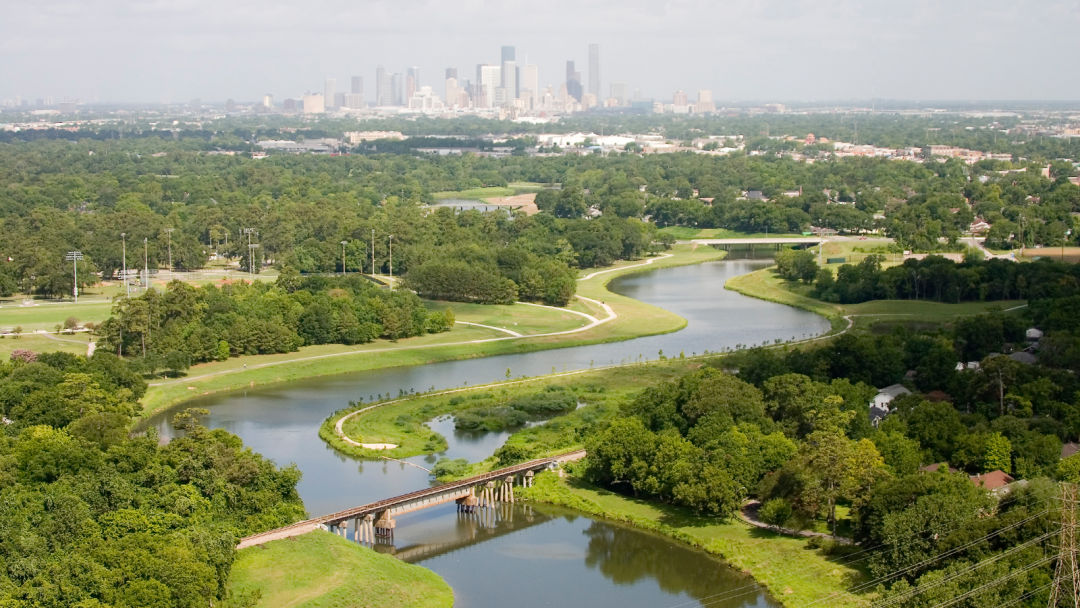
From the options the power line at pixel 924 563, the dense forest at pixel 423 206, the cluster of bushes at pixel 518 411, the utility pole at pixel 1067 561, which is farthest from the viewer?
the dense forest at pixel 423 206

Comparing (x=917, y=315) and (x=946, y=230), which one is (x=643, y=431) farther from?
(x=946, y=230)

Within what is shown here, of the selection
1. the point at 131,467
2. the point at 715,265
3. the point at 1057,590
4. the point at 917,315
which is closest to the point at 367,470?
the point at 131,467

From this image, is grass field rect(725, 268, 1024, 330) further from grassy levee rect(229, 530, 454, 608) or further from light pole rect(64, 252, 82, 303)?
light pole rect(64, 252, 82, 303)

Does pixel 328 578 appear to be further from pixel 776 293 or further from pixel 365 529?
pixel 776 293

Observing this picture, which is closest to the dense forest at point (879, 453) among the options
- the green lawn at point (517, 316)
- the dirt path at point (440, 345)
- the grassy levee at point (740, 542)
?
the grassy levee at point (740, 542)

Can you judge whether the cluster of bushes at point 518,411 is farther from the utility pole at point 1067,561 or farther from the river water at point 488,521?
the utility pole at point 1067,561

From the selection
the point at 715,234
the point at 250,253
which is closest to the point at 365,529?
the point at 250,253
